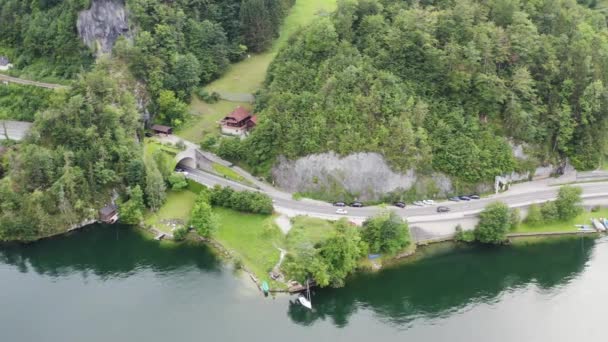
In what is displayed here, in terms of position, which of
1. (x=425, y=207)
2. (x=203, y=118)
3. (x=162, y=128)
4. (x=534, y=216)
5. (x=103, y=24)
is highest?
(x=103, y=24)

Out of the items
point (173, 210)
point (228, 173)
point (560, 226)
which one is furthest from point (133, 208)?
point (560, 226)

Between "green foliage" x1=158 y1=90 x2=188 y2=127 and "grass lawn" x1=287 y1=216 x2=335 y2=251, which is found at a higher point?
"green foliage" x1=158 y1=90 x2=188 y2=127

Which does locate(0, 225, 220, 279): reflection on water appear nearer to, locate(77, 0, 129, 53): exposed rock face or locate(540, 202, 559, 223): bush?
locate(77, 0, 129, 53): exposed rock face

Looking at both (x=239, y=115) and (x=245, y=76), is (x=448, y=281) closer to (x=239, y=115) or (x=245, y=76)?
(x=239, y=115)

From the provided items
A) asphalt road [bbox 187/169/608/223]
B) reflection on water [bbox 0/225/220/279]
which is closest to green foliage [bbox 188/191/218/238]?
reflection on water [bbox 0/225/220/279]

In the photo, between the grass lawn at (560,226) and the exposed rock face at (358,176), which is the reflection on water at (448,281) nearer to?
the grass lawn at (560,226)
